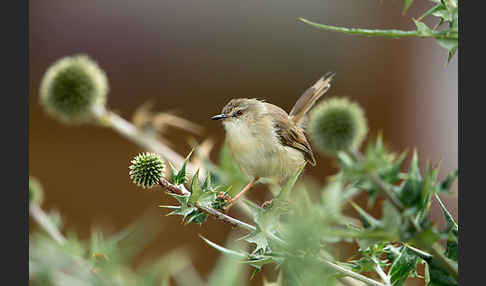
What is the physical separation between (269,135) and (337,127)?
1.75 ft

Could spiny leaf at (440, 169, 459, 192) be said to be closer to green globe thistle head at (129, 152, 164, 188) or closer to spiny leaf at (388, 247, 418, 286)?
spiny leaf at (388, 247, 418, 286)

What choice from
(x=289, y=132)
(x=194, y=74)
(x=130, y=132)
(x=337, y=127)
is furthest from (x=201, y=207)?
(x=194, y=74)

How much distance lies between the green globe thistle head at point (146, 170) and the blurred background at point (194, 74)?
94 centimetres

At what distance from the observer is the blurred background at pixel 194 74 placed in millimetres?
2154

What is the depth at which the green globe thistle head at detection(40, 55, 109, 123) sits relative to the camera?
1540 mm

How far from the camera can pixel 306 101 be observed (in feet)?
4.03

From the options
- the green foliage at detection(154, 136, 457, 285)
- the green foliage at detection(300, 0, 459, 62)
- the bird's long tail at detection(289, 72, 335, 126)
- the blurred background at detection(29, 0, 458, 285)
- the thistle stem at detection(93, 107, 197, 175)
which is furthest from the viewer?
the blurred background at detection(29, 0, 458, 285)

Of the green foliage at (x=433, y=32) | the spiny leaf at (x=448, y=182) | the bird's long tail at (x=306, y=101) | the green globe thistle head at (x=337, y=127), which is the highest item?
the green foliage at (x=433, y=32)

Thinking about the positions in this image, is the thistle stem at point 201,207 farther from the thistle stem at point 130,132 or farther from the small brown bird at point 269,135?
the thistle stem at point 130,132

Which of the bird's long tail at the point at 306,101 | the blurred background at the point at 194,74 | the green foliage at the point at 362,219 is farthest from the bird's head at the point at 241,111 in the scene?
the green foliage at the point at 362,219

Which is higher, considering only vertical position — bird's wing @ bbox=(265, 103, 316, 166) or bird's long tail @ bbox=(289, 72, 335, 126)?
bird's long tail @ bbox=(289, 72, 335, 126)

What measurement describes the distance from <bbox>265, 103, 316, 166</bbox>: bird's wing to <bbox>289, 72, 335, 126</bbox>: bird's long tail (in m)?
0.02

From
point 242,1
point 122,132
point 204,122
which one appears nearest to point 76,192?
point 204,122

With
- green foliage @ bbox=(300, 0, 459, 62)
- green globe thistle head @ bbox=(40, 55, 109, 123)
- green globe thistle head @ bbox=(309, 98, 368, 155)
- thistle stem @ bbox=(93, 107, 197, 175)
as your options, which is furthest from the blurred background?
green foliage @ bbox=(300, 0, 459, 62)
